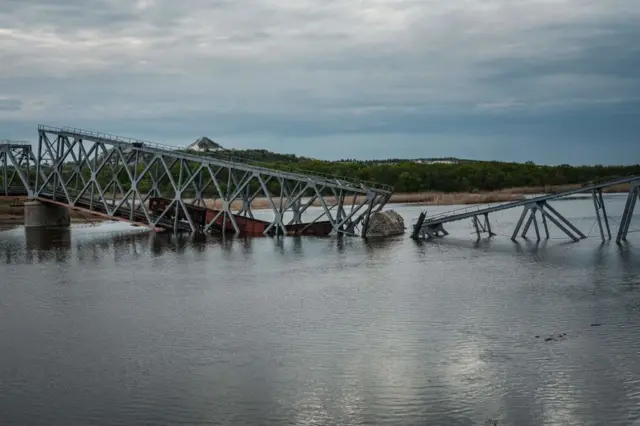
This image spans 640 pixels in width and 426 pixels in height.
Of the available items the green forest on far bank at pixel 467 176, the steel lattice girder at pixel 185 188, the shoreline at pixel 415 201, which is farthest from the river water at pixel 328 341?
the green forest on far bank at pixel 467 176

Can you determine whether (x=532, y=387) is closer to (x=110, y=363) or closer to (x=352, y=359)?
(x=352, y=359)

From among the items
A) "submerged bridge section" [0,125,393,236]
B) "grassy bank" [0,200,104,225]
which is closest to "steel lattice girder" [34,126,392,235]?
"submerged bridge section" [0,125,393,236]

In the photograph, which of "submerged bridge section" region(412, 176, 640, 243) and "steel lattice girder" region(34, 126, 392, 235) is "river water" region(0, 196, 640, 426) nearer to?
"submerged bridge section" region(412, 176, 640, 243)

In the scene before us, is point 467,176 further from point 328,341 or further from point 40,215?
point 328,341

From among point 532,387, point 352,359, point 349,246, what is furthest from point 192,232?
point 532,387

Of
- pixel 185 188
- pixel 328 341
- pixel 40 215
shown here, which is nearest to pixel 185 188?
pixel 185 188

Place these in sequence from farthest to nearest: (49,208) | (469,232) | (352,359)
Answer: (49,208) → (469,232) → (352,359)
